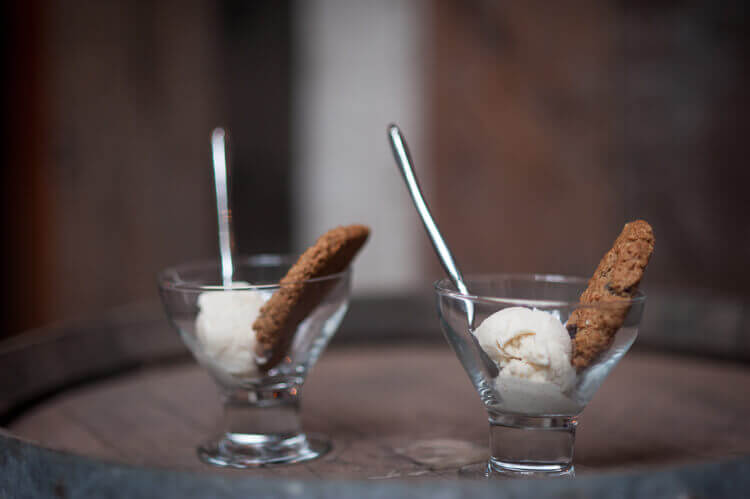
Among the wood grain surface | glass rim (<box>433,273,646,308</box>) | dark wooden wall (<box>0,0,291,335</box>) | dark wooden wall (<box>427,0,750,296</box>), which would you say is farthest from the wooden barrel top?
dark wooden wall (<box>0,0,291,335</box>)

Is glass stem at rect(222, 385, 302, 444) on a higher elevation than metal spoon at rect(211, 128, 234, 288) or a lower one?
lower

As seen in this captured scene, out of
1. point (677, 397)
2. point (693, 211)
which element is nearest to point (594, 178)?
point (693, 211)

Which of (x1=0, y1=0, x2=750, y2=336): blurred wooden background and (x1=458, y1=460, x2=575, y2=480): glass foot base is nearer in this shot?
(x1=458, y1=460, x2=575, y2=480): glass foot base

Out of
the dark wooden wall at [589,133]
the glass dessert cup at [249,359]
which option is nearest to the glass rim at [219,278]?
the glass dessert cup at [249,359]

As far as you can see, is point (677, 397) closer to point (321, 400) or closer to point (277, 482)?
point (321, 400)

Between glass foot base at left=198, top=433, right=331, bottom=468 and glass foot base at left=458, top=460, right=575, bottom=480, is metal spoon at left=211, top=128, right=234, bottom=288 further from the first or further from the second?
glass foot base at left=458, top=460, right=575, bottom=480

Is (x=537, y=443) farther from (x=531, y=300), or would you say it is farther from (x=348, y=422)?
(x=348, y=422)
